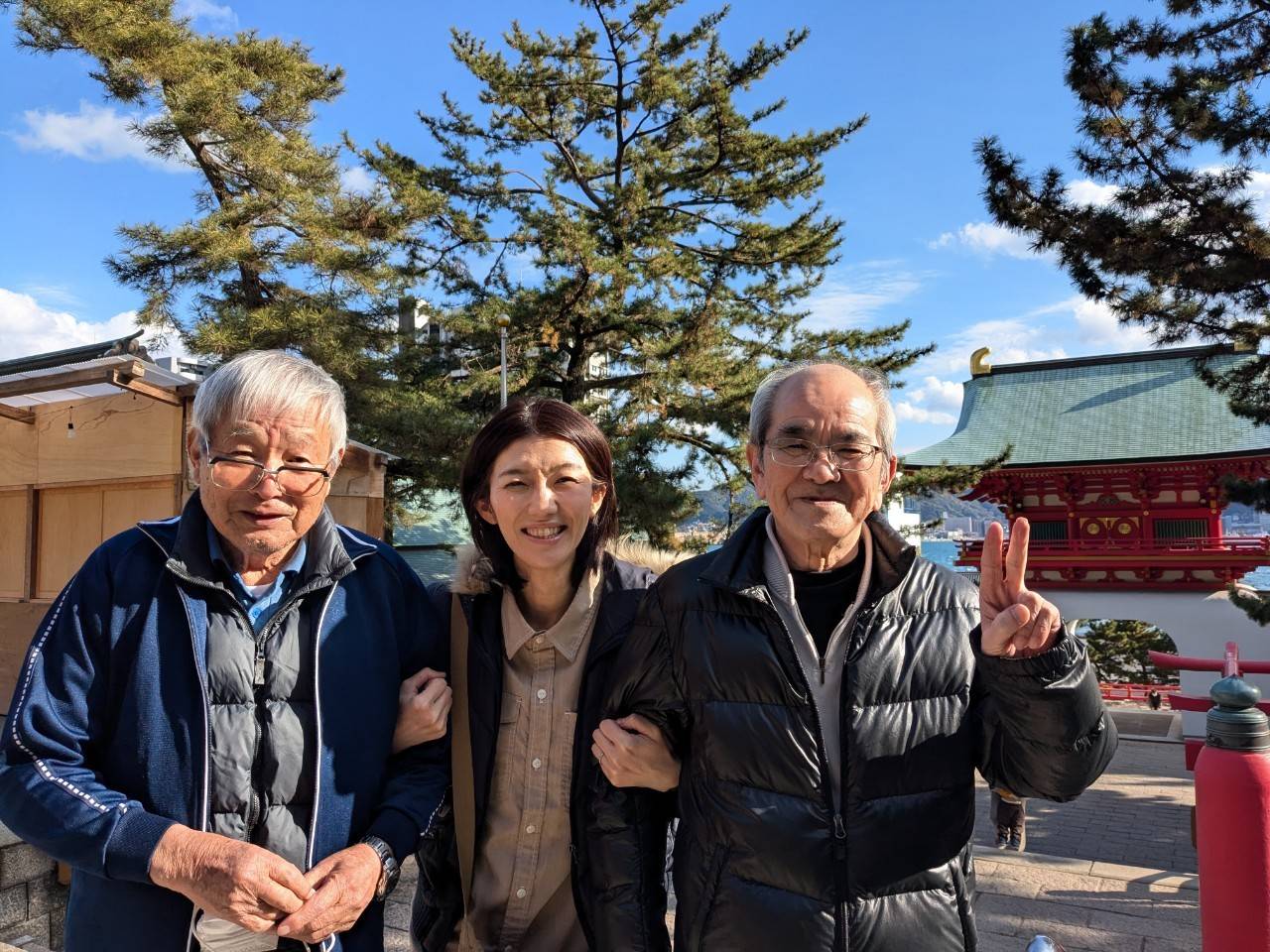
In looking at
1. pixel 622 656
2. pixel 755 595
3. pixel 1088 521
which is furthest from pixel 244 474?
pixel 1088 521

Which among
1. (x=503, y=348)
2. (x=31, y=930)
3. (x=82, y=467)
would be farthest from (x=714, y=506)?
(x=31, y=930)

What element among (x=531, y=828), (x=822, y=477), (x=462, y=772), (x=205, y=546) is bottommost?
(x=531, y=828)

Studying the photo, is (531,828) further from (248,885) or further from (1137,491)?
(1137,491)

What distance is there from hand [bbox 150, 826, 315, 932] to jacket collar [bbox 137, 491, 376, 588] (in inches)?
16.9

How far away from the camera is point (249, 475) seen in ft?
5.06

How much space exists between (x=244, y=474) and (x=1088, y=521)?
1609cm

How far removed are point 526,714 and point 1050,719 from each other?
1.02m

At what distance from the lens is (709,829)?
156cm

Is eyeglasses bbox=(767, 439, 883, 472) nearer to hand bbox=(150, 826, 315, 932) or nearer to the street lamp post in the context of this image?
hand bbox=(150, 826, 315, 932)

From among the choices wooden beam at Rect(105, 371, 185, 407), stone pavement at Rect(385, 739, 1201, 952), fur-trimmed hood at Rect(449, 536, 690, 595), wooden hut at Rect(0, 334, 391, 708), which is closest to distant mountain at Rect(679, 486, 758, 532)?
wooden hut at Rect(0, 334, 391, 708)

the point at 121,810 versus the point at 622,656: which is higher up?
the point at 622,656

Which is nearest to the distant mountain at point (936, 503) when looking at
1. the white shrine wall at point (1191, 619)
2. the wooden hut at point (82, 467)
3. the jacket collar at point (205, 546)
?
the jacket collar at point (205, 546)

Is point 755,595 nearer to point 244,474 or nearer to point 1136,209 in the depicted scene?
point 244,474

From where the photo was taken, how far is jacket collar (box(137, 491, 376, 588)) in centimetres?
147
